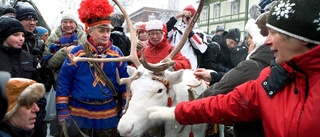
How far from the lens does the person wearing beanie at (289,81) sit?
1748 mm

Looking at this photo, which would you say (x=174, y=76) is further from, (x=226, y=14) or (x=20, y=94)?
(x=226, y=14)

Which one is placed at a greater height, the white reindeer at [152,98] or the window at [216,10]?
the window at [216,10]

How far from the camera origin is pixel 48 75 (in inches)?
175

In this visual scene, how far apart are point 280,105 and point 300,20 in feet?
1.74

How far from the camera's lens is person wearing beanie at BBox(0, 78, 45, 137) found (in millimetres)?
2195

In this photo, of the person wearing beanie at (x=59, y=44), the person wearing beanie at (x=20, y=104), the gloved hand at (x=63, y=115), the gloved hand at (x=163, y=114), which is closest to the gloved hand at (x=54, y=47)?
the person wearing beanie at (x=59, y=44)

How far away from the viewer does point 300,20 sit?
5.87ft

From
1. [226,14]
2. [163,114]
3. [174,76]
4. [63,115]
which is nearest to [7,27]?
[63,115]

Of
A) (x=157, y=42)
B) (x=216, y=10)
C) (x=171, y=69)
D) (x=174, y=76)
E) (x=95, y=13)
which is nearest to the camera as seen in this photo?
(x=174, y=76)

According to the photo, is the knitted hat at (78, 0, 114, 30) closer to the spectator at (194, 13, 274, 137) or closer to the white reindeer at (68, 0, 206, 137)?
the white reindeer at (68, 0, 206, 137)

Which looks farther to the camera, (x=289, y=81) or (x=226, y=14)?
(x=226, y=14)

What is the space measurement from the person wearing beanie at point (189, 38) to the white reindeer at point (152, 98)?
1.55 m

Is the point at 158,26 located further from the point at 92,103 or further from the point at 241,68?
the point at 241,68

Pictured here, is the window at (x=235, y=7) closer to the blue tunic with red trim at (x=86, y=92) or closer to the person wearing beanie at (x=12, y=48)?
the blue tunic with red trim at (x=86, y=92)
